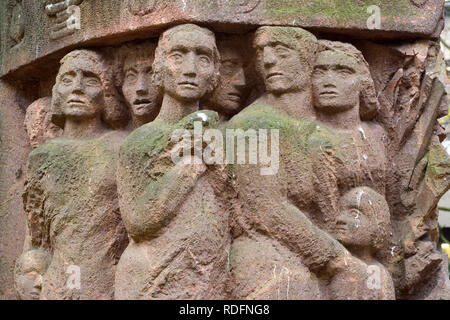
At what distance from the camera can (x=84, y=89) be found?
414 centimetres

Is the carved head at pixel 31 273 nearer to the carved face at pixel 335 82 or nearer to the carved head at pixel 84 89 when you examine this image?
the carved head at pixel 84 89

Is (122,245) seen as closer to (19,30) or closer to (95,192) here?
(95,192)

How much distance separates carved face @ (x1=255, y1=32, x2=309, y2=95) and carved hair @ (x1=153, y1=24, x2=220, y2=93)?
0.71ft

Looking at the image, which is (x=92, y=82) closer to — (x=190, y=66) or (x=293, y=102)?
(x=190, y=66)

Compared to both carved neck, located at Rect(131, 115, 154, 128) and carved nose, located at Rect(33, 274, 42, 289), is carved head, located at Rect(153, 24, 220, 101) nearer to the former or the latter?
carved neck, located at Rect(131, 115, 154, 128)

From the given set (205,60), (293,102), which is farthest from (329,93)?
(205,60)

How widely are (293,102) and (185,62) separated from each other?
552 mm

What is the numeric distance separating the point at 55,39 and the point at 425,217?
2.09 m

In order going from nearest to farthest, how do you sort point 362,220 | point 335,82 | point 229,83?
point 362,220, point 335,82, point 229,83

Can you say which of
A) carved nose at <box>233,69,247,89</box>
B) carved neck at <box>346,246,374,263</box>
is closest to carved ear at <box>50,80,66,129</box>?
carved nose at <box>233,69,247,89</box>

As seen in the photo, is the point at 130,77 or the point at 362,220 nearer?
the point at 362,220

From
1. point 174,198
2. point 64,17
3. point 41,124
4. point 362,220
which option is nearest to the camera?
point 174,198

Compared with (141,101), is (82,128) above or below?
below

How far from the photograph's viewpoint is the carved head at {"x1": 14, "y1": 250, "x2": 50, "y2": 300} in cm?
410
